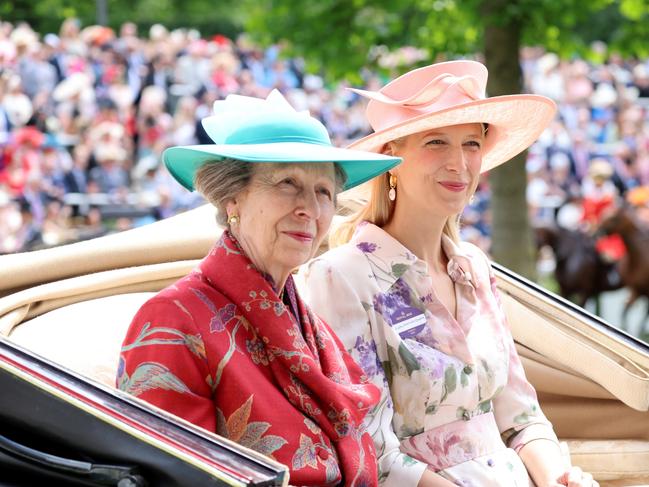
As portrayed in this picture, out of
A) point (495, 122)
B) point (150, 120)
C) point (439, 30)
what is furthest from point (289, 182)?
point (150, 120)

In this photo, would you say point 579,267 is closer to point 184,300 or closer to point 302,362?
point 302,362

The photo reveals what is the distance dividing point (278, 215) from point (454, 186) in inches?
25.7

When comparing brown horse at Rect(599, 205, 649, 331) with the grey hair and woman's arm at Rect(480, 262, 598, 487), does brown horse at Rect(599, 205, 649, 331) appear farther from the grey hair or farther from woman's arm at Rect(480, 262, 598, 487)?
the grey hair

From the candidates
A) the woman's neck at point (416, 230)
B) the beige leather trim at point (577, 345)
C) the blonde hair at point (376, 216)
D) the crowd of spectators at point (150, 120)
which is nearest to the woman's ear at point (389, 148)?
the blonde hair at point (376, 216)

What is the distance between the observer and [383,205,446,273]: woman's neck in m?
2.81

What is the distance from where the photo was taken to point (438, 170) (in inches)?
109

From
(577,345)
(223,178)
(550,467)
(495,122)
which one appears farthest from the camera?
(577,345)

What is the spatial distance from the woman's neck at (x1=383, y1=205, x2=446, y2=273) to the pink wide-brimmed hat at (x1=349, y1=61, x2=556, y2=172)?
0.18 meters

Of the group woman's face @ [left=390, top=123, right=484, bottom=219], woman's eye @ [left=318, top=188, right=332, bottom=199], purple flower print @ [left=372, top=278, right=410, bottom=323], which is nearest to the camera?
woman's eye @ [left=318, top=188, right=332, bottom=199]

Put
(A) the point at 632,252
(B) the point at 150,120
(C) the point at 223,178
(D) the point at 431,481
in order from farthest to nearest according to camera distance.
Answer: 1. (B) the point at 150,120
2. (A) the point at 632,252
3. (D) the point at 431,481
4. (C) the point at 223,178

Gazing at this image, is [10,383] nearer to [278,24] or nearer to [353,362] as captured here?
[353,362]

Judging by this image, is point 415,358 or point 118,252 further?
point 118,252

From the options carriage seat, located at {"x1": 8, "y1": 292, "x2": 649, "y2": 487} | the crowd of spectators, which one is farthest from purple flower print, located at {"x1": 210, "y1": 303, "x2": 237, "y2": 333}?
the crowd of spectators

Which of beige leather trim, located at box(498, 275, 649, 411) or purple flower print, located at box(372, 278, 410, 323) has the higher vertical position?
beige leather trim, located at box(498, 275, 649, 411)
